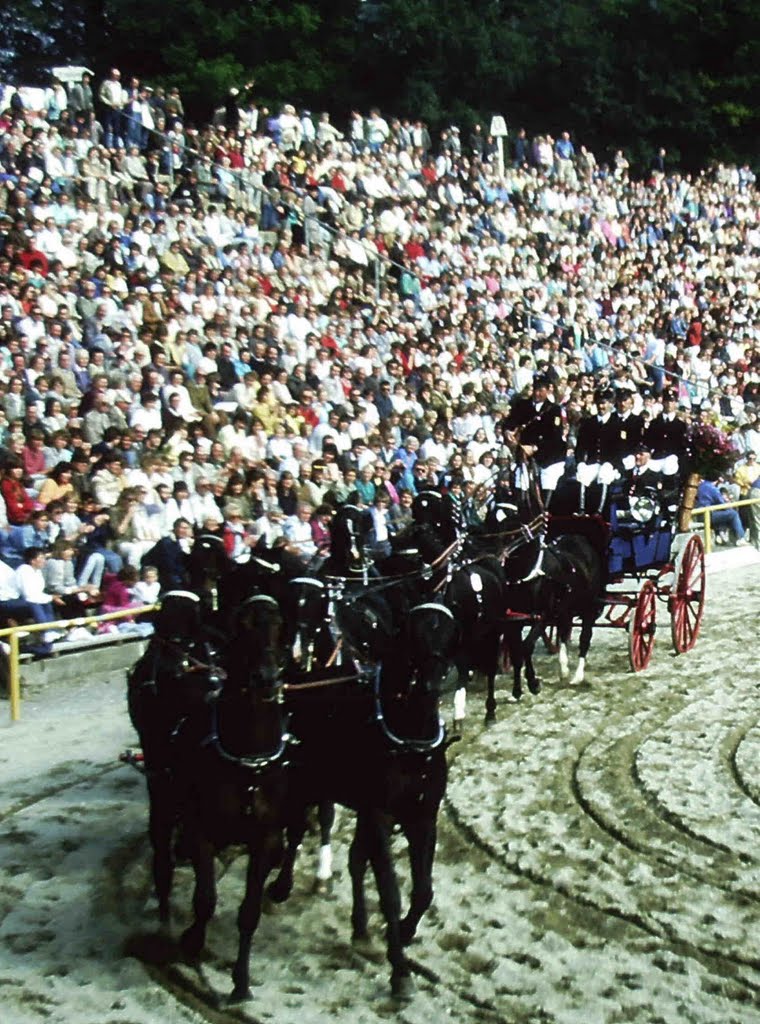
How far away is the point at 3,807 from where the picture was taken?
9664 millimetres

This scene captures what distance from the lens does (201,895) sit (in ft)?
22.7

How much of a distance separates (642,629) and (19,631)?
5570 millimetres

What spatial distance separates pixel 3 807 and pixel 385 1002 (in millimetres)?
4016

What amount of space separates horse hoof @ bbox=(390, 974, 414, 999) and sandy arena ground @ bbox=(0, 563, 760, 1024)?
0.04m

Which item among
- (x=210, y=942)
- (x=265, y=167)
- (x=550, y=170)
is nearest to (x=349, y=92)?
(x=550, y=170)

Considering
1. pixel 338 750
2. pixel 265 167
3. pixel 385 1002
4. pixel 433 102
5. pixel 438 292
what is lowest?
pixel 385 1002

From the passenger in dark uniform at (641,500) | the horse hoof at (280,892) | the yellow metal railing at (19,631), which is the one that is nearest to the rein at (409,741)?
the horse hoof at (280,892)

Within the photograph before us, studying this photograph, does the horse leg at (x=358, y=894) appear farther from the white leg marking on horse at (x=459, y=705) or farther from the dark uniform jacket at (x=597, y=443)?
the dark uniform jacket at (x=597, y=443)

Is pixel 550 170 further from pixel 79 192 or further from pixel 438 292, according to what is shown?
pixel 79 192

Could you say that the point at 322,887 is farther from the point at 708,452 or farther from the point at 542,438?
the point at 708,452

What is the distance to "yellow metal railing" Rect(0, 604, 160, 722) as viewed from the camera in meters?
12.1

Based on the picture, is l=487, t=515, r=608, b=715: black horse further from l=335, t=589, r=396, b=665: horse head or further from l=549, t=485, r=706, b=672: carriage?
l=335, t=589, r=396, b=665: horse head

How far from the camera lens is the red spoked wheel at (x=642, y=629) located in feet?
42.7

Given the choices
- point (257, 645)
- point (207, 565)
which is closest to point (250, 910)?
point (257, 645)
